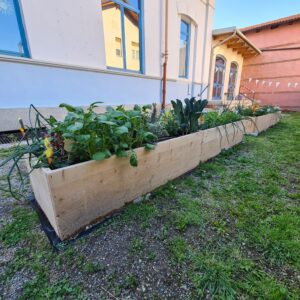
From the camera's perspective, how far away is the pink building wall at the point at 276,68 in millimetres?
9625

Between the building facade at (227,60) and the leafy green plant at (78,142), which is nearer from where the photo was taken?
the leafy green plant at (78,142)

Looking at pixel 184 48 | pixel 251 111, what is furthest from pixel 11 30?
pixel 184 48

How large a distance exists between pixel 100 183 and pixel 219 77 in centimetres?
931

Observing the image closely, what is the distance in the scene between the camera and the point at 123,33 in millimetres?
4012

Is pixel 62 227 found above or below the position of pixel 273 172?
above

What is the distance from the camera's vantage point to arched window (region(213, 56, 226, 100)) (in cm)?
827

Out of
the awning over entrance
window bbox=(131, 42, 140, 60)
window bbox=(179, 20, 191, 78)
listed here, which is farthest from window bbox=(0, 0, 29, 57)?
the awning over entrance

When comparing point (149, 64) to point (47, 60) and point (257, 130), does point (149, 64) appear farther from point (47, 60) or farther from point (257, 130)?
point (257, 130)

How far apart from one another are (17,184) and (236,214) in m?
1.91

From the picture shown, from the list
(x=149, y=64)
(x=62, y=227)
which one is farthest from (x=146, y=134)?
(x=149, y=64)

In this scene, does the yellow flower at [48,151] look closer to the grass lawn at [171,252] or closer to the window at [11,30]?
the grass lawn at [171,252]

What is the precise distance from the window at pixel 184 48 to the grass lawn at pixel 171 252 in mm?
5778

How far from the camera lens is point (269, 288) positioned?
0.77 m

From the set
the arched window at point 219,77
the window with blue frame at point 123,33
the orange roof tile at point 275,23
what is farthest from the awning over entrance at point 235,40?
the window with blue frame at point 123,33
